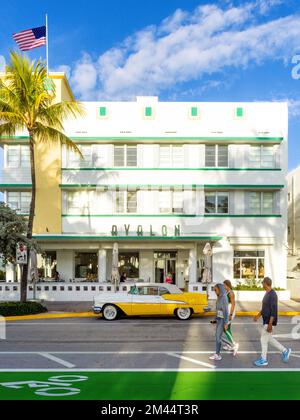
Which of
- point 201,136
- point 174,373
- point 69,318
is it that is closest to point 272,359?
point 174,373

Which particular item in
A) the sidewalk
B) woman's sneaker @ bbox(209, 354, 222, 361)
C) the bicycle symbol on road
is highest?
the bicycle symbol on road

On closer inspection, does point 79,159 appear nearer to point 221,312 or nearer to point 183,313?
point 183,313

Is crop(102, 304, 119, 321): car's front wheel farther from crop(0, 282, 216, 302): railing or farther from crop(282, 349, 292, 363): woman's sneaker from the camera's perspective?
crop(282, 349, 292, 363): woman's sneaker

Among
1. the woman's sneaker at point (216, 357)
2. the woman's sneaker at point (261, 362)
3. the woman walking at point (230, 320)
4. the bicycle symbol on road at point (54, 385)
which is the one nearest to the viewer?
the bicycle symbol on road at point (54, 385)

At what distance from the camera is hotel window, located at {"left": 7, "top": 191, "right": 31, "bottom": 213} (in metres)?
26.1

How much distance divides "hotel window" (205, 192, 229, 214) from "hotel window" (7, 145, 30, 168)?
38.8 ft

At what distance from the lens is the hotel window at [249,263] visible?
84.8ft

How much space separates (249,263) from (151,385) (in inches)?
762

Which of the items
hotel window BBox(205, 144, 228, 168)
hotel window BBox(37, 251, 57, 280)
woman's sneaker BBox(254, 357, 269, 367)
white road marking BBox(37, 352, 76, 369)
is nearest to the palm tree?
hotel window BBox(37, 251, 57, 280)

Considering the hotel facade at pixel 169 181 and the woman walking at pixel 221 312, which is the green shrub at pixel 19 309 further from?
the woman walking at pixel 221 312

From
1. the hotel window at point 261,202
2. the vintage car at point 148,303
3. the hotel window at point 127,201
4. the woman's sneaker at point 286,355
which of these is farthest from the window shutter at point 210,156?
the woman's sneaker at point 286,355

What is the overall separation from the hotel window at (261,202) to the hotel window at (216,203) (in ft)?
5.25

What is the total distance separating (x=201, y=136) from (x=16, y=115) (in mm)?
12194
